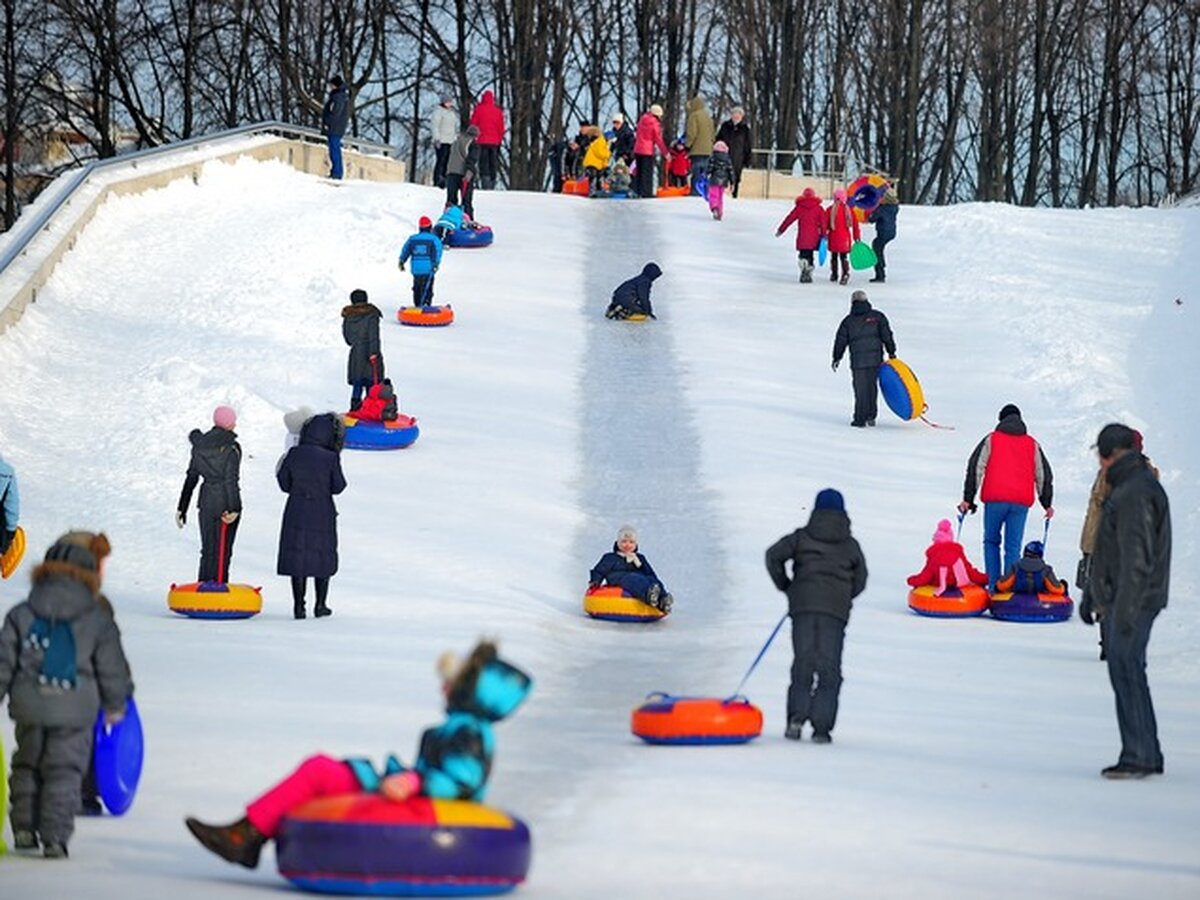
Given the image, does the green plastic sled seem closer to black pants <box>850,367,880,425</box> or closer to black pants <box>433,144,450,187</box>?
black pants <box>433,144,450,187</box>

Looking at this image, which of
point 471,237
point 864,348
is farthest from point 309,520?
point 471,237

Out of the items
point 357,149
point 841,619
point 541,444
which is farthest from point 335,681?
point 357,149

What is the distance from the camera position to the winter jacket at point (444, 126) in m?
37.0

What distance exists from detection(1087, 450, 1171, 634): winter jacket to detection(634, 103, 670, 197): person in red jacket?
30138mm

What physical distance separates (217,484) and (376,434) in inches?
215

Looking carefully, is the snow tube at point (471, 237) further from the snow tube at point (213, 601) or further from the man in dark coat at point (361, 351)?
the snow tube at point (213, 601)

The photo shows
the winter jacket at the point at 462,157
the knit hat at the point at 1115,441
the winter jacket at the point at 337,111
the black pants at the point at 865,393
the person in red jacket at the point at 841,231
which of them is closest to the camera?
the knit hat at the point at 1115,441

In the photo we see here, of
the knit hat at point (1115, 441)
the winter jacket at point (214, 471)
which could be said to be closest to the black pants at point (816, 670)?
the knit hat at point (1115, 441)

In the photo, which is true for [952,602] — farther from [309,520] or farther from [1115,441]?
[1115,441]

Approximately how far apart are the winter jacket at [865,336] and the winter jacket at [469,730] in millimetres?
16001

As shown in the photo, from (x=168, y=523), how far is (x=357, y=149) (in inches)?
1186

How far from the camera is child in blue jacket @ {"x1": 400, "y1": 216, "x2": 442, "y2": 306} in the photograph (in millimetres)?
27797

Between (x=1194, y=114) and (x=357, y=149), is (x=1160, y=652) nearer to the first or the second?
(x=357, y=149)

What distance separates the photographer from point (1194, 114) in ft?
222
